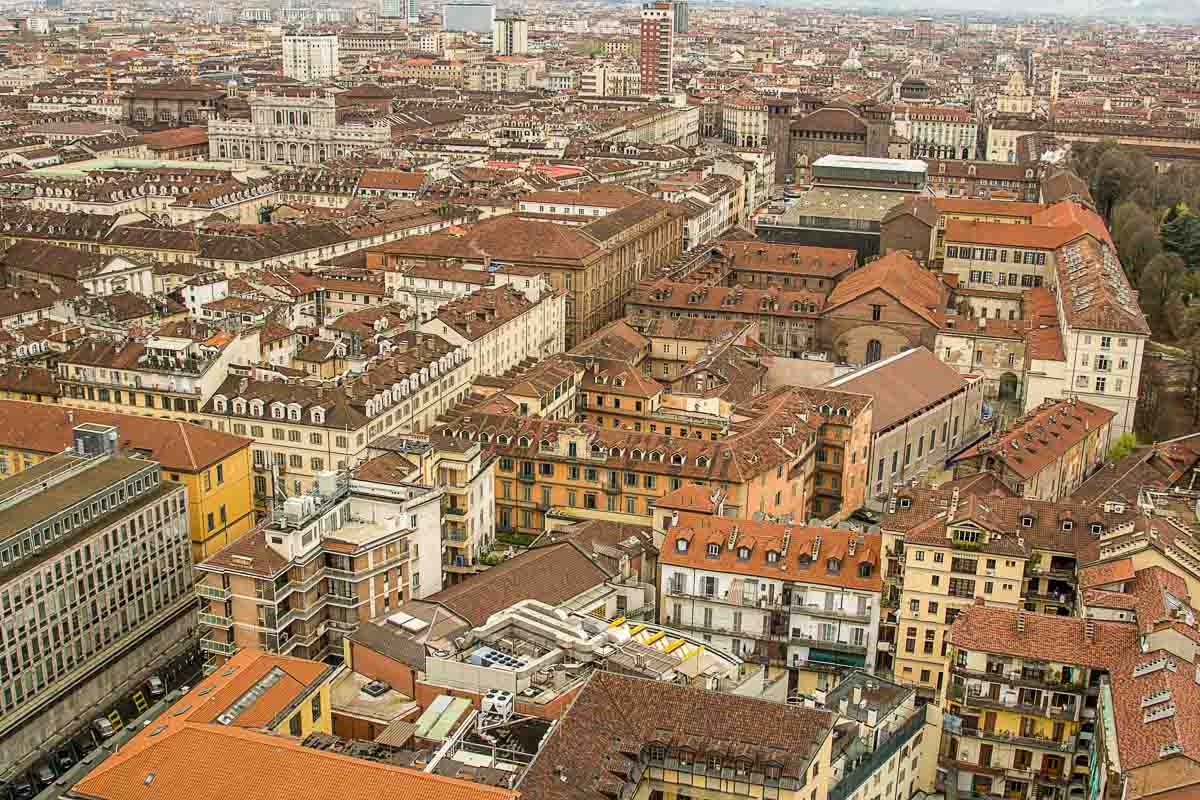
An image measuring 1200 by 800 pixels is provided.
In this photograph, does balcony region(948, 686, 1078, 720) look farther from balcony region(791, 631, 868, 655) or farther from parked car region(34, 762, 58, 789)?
parked car region(34, 762, 58, 789)

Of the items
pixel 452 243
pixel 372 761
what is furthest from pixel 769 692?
pixel 452 243

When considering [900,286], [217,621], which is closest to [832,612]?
[217,621]

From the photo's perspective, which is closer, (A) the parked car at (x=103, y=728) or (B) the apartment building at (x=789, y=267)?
(A) the parked car at (x=103, y=728)

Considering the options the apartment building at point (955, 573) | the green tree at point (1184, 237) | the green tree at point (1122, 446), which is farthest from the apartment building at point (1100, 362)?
the green tree at point (1184, 237)

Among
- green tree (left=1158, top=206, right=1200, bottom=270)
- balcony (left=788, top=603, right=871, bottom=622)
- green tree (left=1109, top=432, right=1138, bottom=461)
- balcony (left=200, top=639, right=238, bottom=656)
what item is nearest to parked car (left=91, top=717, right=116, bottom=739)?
balcony (left=200, top=639, right=238, bottom=656)

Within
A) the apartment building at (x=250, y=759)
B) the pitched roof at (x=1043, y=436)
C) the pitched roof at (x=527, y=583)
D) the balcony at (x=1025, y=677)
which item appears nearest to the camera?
the apartment building at (x=250, y=759)

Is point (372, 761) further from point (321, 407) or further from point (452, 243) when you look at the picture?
point (452, 243)

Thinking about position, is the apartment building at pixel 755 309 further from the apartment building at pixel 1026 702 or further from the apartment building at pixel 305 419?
the apartment building at pixel 1026 702
